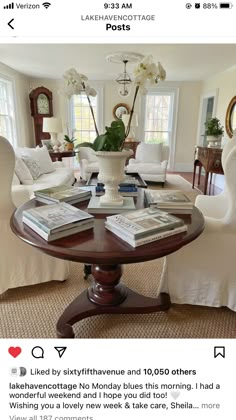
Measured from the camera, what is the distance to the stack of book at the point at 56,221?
3.14 feet

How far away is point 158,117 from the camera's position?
6.34 metres

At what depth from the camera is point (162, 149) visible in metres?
5.11

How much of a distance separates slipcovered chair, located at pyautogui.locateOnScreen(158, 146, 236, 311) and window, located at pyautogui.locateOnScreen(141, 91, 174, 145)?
5313mm

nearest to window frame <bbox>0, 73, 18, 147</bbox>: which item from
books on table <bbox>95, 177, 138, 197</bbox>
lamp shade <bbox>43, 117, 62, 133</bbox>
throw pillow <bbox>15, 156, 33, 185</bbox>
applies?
lamp shade <bbox>43, 117, 62, 133</bbox>

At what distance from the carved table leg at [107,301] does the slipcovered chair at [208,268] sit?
0.13 metres

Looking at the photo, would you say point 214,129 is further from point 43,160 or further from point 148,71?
point 148,71

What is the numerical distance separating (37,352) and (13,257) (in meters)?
0.96

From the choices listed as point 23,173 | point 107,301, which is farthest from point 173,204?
point 23,173

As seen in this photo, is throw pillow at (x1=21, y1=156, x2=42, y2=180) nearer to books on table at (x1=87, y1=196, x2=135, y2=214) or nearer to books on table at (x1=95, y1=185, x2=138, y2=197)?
books on table at (x1=95, y1=185, x2=138, y2=197)

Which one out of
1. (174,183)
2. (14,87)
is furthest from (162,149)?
(14,87)

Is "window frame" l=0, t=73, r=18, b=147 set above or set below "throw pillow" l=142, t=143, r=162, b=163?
above

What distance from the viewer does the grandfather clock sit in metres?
5.59

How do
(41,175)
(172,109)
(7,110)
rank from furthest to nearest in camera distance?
(172,109) < (7,110) < (41,175)

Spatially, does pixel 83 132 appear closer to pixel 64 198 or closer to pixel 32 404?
pixel 64 198
